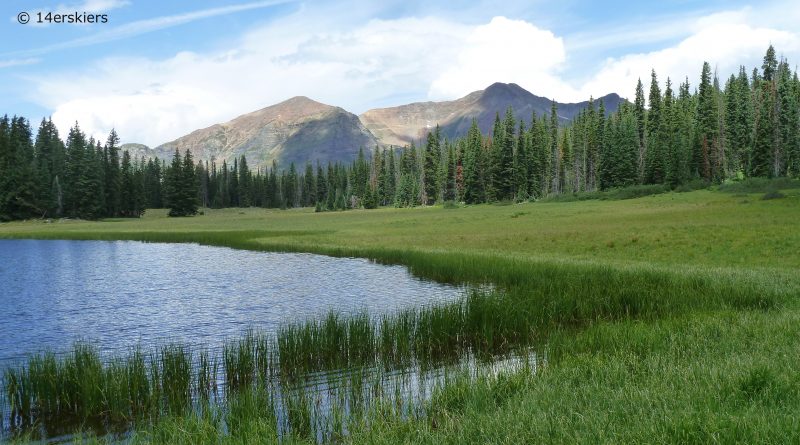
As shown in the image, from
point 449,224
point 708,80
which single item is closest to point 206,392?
point 449,224

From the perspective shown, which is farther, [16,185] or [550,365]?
[16,185]

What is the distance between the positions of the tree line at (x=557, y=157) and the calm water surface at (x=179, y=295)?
7789 cm

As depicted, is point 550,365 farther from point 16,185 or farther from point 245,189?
point 245,189

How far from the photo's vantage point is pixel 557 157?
431 ft

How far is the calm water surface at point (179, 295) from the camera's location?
1919 cm

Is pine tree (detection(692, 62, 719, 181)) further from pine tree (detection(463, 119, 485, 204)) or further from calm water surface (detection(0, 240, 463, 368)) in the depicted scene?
calm water surface (detection(0, 240, 463, 368))

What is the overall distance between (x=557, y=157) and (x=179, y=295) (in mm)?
116397

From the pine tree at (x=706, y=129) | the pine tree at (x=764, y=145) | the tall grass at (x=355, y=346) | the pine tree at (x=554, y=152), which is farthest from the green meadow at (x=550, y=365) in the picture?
the pine tree at (x=554, y=152)

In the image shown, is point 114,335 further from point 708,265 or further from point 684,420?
point 708,265

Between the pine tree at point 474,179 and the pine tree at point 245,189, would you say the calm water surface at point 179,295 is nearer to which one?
the pine tree at point 474,179

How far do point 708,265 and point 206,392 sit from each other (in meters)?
23.8

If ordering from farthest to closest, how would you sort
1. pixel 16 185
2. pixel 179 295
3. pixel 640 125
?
pixel 640 125
pixel 16 185
pixel 179 295

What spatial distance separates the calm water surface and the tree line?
77886mm

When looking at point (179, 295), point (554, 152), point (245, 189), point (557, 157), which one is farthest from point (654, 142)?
point (245, 189)
